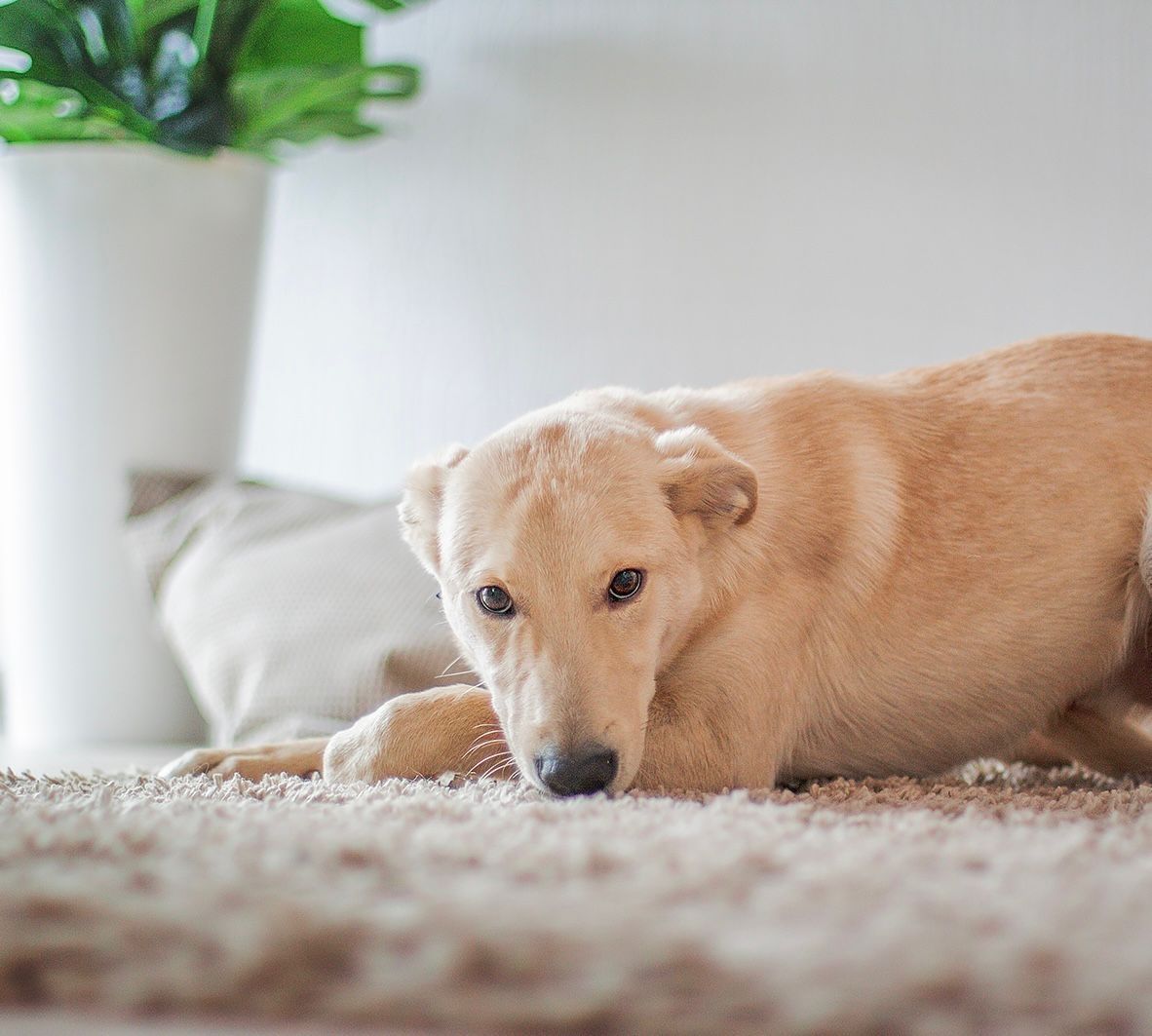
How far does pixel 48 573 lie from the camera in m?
3.45

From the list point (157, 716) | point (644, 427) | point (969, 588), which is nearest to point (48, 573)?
point (157, 716)

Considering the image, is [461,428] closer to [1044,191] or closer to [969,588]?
[1044,191]

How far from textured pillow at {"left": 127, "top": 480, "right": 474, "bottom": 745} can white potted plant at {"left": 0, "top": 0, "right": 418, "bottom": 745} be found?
0.26 m

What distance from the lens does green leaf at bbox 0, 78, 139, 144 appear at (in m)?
3.32

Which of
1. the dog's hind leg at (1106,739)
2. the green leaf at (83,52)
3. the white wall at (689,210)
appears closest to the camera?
the dog's hind leg at (1106,739)

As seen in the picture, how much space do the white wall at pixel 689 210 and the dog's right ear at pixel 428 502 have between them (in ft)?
Answer: 5.96

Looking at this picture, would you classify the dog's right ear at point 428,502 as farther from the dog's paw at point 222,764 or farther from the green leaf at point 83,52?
the green leaf at point 83,52

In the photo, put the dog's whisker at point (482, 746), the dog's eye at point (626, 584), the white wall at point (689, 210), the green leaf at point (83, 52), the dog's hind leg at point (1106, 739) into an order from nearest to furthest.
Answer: the dog's eye at point (626, 584)
the dog's whisker at point (482, 746)
the dog's hind leg at point (1106, 739)
the green leaf at point (83, 52)
the white wall at point (689, 210)

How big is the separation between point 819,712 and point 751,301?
1956 mm

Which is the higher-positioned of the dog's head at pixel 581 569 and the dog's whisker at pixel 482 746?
the dog's head at pixel 581 569

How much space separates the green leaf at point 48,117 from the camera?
10.9 ft

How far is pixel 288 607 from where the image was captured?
2.91 m

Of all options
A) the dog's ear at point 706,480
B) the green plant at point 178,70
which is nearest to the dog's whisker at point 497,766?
the dog's ear at point 706,480

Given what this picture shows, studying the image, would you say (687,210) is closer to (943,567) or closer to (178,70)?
(178,70)
